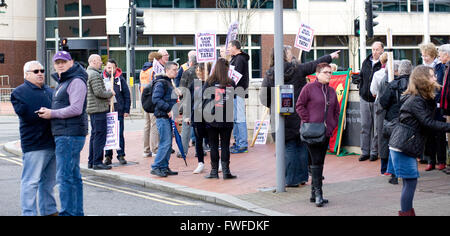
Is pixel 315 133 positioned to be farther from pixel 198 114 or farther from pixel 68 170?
pixel 68 170

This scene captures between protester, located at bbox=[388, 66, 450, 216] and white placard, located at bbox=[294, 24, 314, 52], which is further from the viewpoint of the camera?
white placard, located at bbox=[294, 24, 314, 52]

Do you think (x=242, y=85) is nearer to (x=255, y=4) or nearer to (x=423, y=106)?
(x=423, y=106)

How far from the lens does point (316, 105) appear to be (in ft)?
27.8

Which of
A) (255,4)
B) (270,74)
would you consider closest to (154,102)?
(270,74)

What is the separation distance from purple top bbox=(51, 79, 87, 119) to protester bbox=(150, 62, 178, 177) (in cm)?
355

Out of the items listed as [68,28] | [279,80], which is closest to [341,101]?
[279,80]

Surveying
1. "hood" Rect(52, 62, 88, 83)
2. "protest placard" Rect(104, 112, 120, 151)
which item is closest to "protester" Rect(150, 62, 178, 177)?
"protest placard" Rect(104, 112, 120, 151)

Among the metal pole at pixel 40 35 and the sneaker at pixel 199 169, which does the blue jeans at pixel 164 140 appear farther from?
the metal pole at pixel 40 35

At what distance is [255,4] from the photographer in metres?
38.8

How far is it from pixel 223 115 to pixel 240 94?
273cm

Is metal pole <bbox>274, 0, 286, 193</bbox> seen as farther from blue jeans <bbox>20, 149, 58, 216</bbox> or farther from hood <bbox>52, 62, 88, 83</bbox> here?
blue jeans <bbox>20, 149, 58, 216</bbox>

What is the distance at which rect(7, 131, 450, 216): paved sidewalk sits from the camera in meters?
8.09
